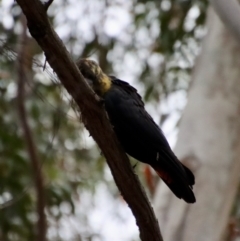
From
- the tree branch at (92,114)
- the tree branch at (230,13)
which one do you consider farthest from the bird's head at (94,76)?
the tree branch at (230,13)

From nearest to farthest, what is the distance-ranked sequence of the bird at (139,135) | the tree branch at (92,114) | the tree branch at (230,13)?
the tree branch at (92,114)
the tree branch at (230,13)
the bird at (139,135)

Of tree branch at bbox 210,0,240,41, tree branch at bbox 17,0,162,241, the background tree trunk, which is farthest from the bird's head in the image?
the background tree trunk

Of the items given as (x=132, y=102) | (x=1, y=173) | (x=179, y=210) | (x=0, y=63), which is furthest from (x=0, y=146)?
(x=132, y=102)

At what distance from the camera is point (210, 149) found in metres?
3.99

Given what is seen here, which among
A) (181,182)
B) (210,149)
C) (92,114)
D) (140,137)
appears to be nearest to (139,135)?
(140,137)

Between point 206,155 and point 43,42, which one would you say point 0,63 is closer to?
point 206,155

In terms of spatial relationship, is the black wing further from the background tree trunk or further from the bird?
the background tree trunk

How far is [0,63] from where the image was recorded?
4.54 m

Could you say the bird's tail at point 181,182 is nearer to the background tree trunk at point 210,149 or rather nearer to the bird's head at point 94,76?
the bird's head at point 94,76

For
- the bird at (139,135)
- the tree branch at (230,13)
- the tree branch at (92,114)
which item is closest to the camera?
the tree branch at (92,114)

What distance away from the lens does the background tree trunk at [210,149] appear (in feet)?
12.6

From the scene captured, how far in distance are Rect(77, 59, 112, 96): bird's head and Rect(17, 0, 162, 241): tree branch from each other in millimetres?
286

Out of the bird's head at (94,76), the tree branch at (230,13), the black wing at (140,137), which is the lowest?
the black wing at (140,137)

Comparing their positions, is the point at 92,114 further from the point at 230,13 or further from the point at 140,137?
the point at 230,13
